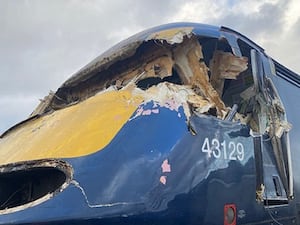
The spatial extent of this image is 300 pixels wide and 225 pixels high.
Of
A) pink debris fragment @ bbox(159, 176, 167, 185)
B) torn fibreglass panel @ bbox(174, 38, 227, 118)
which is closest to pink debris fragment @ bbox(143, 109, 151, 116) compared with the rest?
pink debris fragment @ bbox(159, 176, 167, 185)

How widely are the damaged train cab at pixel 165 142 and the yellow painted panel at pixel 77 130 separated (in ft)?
0.04

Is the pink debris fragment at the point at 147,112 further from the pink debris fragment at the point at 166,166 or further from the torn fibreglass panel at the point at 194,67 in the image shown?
the torn fibreglass panel at the point at 194,67

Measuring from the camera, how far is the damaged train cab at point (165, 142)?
10.5 feet

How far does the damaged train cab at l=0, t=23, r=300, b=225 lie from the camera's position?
10.5ft

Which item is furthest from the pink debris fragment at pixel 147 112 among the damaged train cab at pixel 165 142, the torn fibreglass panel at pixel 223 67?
the torn fibreglass panel at pixel 223 67

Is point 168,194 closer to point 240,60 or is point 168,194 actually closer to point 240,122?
point 240,122

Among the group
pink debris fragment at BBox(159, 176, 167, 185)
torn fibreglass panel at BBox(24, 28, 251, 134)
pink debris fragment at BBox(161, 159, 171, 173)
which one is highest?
torn fibreglass panel at BBox(24, 28, 251, 134)

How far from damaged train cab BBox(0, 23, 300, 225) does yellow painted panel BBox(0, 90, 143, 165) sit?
1 cm

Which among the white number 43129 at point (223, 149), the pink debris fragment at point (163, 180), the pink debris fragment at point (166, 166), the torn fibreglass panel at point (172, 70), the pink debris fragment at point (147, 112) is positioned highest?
the torn fibreglass panel at point (172, 70)

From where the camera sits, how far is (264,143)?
432 cm

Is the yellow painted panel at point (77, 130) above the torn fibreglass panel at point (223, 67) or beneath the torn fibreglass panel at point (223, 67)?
beneath

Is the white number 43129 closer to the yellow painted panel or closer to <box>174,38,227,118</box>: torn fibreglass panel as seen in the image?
<box>174,38,227,118</box>: torn fibreglass panel

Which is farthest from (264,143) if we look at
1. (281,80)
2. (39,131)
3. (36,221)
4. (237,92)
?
(36,221)

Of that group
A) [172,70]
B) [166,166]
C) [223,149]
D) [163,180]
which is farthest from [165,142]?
[172,70]
